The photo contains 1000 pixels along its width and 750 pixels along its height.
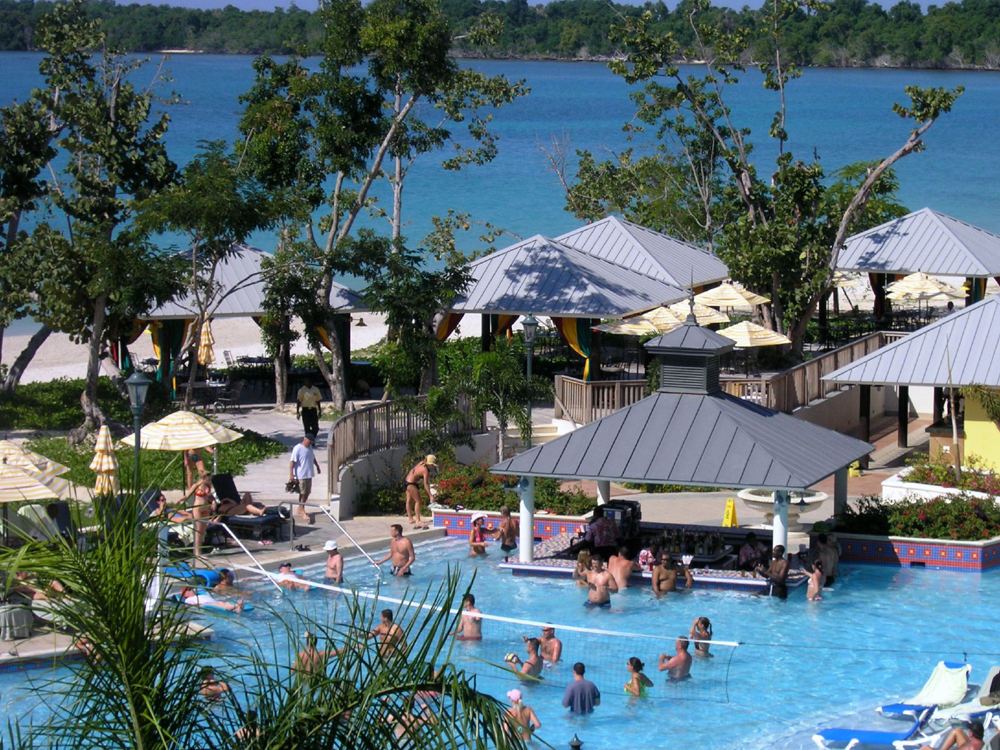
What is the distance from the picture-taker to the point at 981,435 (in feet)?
79.1

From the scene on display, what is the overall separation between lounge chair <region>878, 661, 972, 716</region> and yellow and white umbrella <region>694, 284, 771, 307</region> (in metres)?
16.4

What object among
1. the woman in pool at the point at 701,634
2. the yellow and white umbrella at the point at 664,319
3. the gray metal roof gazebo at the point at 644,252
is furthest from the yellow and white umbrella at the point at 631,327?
the woman in pool at the point at 701,634

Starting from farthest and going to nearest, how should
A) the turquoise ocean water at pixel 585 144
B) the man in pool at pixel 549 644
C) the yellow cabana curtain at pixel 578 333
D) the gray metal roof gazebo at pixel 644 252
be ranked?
the turquoise ocean water at pixel 585 144, the gray metal roof gazebo at pixel 644 252, the yellow cabana curtain at pixel 578 333, the man in pool at pixel 549 644

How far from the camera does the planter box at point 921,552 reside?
20141 mm

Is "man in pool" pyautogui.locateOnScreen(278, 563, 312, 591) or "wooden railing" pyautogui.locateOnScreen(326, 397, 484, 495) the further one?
"wooden railing" pyautogui.locateOnScreen(326, 397, 484, 495)

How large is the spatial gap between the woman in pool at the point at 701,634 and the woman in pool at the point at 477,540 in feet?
17.0

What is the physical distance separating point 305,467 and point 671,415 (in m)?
5.81

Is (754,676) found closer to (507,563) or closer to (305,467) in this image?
(507,563)

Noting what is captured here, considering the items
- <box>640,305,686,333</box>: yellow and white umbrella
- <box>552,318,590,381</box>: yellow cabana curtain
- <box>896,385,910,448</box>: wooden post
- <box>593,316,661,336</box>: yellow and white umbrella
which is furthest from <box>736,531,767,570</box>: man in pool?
<box>552,318,590,381</box>: yellow cabana curtain

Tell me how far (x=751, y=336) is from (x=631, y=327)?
2.38 m

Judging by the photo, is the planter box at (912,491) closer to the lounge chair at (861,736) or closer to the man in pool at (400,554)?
the man in pool at (400,554)

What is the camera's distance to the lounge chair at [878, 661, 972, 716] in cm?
1451

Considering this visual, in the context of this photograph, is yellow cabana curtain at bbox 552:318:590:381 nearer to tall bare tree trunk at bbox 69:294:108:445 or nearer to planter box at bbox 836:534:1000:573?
tall bare tree trunk at bbox 69:294:108:445

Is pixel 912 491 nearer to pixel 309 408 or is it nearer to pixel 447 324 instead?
pixel 309 408
